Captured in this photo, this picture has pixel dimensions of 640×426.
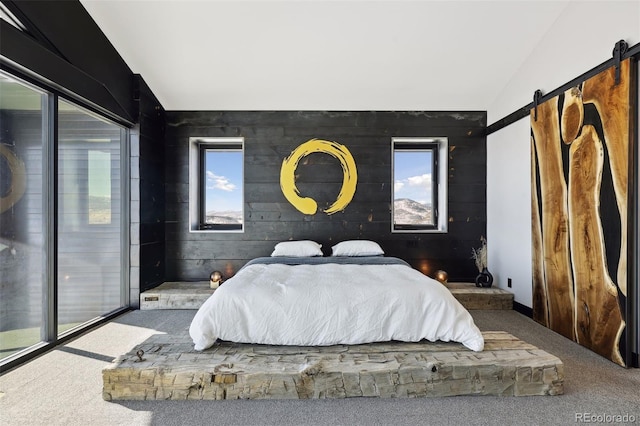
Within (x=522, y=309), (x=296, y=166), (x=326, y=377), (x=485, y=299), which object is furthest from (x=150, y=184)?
(x=522, y=309)

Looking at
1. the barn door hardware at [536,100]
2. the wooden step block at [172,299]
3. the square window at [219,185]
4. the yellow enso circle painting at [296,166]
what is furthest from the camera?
the square window at [219,185]

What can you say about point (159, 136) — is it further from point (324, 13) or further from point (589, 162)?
point (589, 162)

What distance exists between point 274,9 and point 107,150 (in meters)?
1.99

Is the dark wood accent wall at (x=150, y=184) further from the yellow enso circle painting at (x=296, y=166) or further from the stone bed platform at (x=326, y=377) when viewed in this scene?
the stone bed platform at (x=326, y=377)

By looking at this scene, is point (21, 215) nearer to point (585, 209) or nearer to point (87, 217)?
point (87, 217)

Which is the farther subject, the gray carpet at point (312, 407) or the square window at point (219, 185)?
the square window at point (219, 185)

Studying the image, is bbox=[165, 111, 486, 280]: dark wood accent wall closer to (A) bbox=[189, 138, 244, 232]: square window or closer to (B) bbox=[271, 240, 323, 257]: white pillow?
(A) bbox=[189, 138, 244, 232]: square window

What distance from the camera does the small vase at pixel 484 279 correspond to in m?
3.37

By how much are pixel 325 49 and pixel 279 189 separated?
153 cm

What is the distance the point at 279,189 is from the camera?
11.8 feet

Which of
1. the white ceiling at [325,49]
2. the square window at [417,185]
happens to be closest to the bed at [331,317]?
the square window at [417,185]

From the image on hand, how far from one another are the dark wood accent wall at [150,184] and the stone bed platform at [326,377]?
1.79 meters

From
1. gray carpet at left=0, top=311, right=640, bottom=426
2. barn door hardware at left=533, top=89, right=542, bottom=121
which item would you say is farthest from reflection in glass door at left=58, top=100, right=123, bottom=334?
barn door hardware at left=533, top=89, right=542, bottom=121

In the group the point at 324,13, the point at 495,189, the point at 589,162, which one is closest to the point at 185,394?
the point at 324,13
